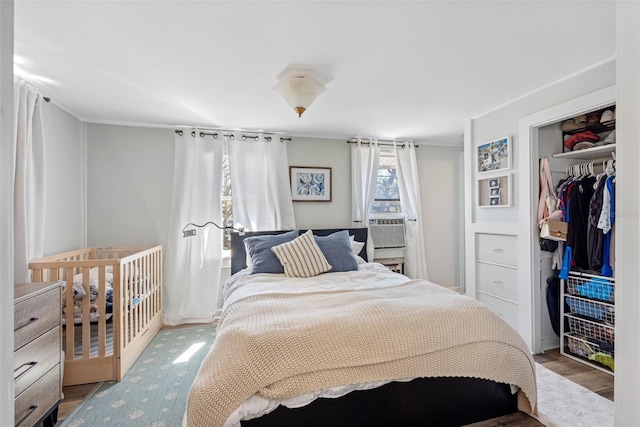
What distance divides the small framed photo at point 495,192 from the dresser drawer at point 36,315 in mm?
3675

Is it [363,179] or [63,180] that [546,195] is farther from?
[63,180]

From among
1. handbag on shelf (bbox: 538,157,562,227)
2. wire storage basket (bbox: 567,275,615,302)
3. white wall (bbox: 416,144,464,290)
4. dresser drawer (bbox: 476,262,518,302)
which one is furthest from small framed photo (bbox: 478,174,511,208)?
white wall (bbox: 416,144,464,290)

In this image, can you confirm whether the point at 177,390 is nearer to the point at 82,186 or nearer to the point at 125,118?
the point at 82,186

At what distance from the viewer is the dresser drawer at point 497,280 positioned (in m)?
3.01

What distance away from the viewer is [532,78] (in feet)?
7.94

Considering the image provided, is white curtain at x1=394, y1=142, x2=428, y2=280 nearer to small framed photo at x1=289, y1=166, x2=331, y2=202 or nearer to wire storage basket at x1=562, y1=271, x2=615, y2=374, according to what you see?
small framed photo at x1=289, y1=166, x2=331, y2=202

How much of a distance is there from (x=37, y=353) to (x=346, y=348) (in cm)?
169

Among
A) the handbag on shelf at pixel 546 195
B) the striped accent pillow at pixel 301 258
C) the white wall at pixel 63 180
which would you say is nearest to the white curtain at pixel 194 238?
the white wall at pixel 63 180

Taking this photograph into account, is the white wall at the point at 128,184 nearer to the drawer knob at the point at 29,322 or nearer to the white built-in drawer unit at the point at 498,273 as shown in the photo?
the drawer knob at the point at 29,322

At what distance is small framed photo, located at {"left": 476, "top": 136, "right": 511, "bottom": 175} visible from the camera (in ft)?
9.87

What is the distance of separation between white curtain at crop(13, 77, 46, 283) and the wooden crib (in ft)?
0.38

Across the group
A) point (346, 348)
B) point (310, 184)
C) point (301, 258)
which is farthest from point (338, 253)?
point (346, 348)

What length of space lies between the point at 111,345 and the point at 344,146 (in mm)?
3330

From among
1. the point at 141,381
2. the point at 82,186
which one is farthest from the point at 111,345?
the point at 82,186
